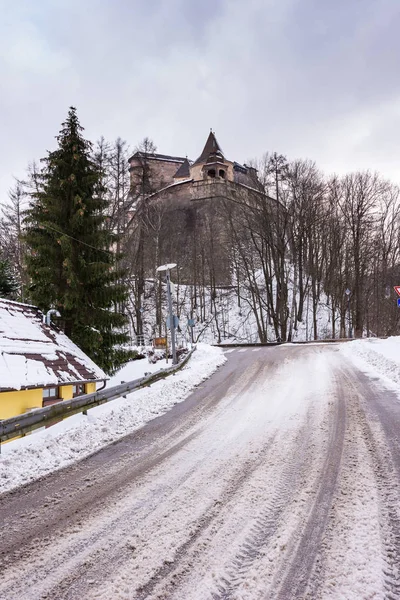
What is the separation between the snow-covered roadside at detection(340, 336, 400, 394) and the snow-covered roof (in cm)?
829

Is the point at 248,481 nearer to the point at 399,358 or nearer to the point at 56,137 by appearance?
the point at 399,358

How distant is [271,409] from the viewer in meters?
7.58

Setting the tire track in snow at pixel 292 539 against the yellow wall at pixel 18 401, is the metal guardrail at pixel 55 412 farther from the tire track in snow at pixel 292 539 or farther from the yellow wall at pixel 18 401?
the tire track in snow at pixel 292 539

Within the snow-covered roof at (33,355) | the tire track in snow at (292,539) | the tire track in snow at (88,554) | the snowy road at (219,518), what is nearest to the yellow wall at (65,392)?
the snow-covered roof at (33,355)

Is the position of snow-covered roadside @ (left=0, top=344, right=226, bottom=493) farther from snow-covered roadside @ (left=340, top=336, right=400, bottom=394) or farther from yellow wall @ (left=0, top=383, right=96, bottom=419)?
snow-covered roadside @ (left=340, top=336, right=400, bottom=394)

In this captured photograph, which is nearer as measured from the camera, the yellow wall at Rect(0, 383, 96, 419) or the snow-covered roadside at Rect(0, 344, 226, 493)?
the snow-covered roadside at Rect(0, 344, 226, 493)

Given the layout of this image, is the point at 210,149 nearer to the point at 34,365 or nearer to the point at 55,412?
the point at 34,365

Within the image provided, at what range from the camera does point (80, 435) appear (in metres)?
6.17

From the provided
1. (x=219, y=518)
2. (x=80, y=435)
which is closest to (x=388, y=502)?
(x=219, y=518)

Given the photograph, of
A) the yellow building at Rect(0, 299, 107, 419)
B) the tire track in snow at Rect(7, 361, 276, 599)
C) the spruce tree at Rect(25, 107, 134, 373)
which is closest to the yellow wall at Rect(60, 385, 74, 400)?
the yellow building at Rect(0, 299, 107, 419)

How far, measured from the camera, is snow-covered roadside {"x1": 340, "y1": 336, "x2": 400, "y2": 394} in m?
10.4

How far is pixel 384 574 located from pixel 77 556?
7.41 ft

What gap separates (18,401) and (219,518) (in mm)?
7068

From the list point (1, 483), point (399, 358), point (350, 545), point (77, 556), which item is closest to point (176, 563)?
point (77, 556)
